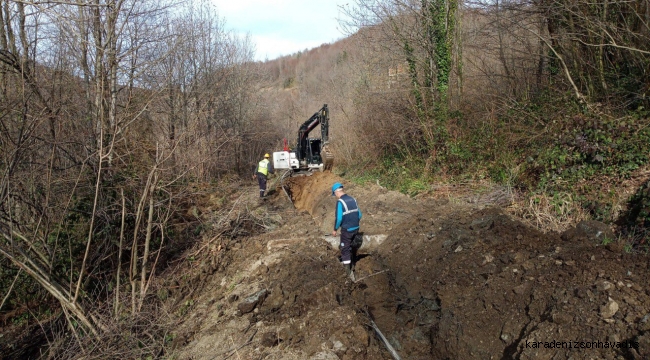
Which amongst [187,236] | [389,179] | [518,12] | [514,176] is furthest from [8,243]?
[518,12]

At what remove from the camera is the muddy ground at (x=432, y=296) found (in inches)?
162

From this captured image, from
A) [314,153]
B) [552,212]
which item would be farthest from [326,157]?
[552,212]

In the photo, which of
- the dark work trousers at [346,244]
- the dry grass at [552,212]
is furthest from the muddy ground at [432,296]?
the dry grass at [552,212]

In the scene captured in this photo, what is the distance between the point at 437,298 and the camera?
5.74 meters

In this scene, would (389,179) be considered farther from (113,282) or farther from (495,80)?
(113,282)

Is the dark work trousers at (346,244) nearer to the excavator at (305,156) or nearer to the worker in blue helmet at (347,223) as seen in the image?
the worker in blue helmet at (347,223)

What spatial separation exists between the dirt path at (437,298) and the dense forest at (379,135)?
46.2 inches

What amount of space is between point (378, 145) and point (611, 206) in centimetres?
945

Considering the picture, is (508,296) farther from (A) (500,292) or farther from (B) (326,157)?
(B) (326,157)

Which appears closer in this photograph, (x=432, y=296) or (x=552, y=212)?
(x=432, y=296)

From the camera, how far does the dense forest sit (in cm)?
651

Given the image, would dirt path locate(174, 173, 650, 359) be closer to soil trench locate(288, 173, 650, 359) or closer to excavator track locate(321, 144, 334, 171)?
soil trench locate(288, 173, 650, 359)

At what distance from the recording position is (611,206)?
6734mm

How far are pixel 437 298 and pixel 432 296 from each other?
10 cm
